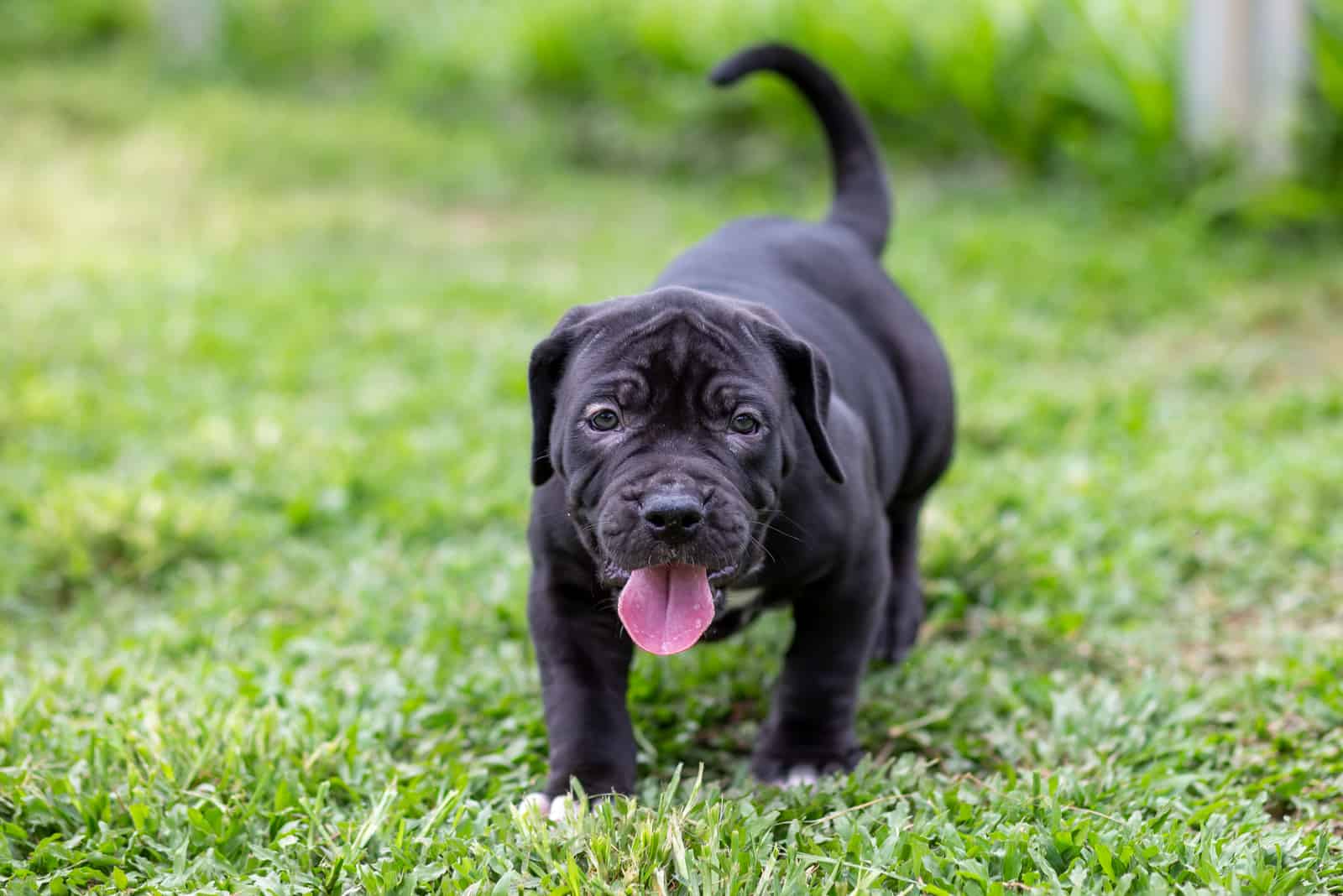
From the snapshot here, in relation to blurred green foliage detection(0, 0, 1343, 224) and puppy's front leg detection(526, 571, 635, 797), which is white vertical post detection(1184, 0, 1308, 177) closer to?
blurred green foliage detection(0, 0, 1343, 224)

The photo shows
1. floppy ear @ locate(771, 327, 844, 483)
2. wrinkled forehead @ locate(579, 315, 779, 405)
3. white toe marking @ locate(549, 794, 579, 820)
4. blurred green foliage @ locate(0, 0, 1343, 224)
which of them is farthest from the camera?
blurred green foliage @ locate(0, 0, 1343, 224)

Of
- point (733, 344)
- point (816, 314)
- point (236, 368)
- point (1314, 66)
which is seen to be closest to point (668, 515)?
point (733, 344)

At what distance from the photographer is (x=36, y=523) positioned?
5414 mm

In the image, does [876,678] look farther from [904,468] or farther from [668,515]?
[668,515]

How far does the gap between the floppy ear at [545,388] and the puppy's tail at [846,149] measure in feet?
5.47

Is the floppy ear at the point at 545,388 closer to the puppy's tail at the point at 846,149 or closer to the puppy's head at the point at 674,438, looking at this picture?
the puppy's head at the point at 674,438

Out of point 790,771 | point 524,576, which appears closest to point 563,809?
point 790,771

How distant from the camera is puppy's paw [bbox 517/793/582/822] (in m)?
3.05

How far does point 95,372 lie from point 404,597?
10.2 feet

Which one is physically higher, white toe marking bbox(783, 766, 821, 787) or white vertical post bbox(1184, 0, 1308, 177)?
white vertical post bbox(1184, 0, 1308, 177)

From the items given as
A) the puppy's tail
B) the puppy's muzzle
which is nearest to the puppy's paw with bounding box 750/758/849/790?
the puppy's muzzle

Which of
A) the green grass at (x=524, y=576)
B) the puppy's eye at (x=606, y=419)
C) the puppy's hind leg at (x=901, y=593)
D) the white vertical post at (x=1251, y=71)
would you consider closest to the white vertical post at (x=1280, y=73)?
the white vertical post at (x=1251, y=71)

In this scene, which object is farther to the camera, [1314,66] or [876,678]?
[1314,66]

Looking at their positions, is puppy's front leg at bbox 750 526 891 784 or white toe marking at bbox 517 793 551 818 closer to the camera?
white toe marking at bbox 517 793 551 818
